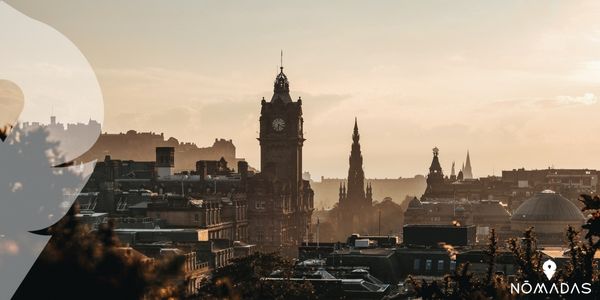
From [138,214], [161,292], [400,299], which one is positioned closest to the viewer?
[161,292]

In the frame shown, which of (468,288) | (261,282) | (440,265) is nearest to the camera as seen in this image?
(468,288)

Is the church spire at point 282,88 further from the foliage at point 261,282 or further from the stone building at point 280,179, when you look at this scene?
the foliage at point 261,282

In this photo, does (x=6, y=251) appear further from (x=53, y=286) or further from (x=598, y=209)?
(x=598, y=209)

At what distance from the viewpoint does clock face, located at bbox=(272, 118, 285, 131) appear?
192250 millimetres

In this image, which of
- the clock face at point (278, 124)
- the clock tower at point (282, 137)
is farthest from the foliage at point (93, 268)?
the clock face at point (278, 124)

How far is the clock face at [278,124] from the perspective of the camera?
7569 inches

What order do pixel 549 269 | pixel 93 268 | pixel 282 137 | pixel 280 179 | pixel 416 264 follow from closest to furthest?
pixel 93 268, pixel 549 269, pixel 416 264, pixel 280 179, pixel 282 137

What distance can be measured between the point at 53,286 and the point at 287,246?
148m

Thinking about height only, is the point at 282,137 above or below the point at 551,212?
above

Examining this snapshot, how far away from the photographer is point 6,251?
26.1 meters

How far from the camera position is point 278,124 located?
631ft

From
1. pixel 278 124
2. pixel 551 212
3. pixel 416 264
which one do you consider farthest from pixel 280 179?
pixel 416 264

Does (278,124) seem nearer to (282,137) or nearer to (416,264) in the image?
(282,137)

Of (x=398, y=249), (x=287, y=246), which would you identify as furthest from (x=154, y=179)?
(x=398, y=249)
